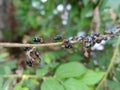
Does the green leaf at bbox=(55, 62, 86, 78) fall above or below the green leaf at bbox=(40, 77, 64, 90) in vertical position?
above

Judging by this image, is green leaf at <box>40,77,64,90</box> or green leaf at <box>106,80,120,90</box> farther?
green leaf at <box>106,80,120,90</box>

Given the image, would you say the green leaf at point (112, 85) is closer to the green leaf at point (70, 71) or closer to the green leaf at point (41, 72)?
the green leaf at point (70, 71)

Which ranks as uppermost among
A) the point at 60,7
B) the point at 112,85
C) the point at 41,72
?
the point at 60,7

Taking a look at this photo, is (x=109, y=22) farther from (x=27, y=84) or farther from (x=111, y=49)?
(x=27, y=84)

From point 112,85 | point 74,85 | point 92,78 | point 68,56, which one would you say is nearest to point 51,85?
point 74,85

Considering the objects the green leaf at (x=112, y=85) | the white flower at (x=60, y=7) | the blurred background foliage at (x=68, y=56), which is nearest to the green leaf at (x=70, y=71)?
the blurred background foliage at (x=68, y=56)

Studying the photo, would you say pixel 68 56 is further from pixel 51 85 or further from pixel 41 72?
pixel 51 85

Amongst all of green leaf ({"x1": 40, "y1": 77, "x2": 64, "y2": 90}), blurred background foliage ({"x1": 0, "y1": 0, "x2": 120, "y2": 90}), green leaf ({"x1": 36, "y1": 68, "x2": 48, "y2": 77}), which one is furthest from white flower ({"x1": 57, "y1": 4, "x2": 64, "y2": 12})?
green leaf ({"x1": 40, "y1": 77, "x2": 64, "y2": 90})

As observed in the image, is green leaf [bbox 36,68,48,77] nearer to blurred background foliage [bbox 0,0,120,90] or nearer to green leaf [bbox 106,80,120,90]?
blurred background foliage [bbox 0,0,120,90]
